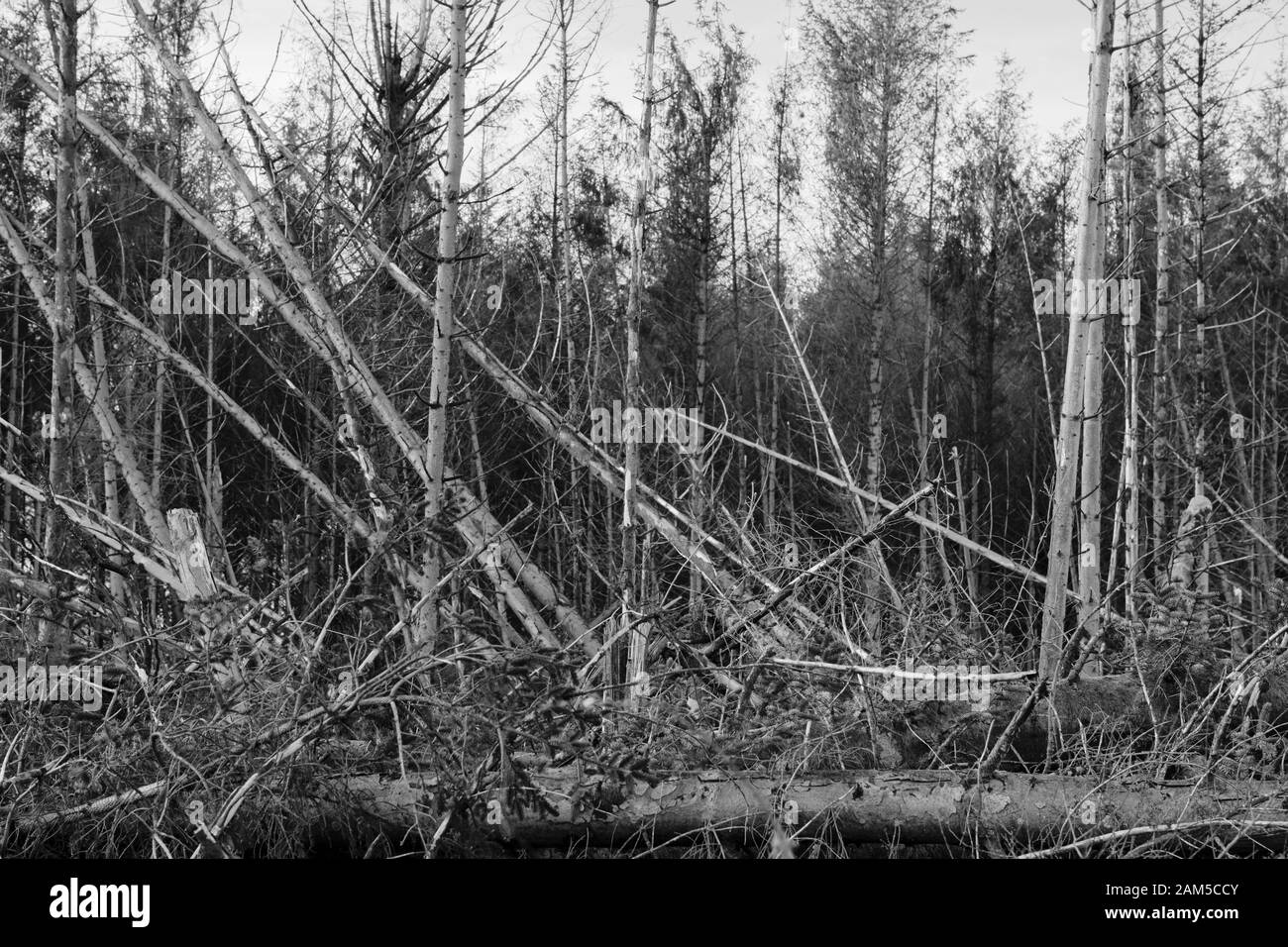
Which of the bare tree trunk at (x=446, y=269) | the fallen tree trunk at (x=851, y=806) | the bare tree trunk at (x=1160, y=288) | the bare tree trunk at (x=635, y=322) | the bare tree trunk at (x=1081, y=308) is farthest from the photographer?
the bare tree trunk at (x=1160, y=288)

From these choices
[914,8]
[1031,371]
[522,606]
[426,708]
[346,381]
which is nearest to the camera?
[426,708]

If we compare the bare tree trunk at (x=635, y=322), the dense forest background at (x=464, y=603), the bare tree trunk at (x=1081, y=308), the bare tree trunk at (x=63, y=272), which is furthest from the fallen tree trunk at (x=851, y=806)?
the bare tree trunk at (x=63, y=272)

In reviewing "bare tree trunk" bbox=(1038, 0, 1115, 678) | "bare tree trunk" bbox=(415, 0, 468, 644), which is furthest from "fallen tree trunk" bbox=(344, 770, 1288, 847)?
"bare tree trunk" bbox=(1038, 0, 1115, 678)

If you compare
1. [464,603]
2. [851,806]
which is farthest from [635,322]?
[851,806]

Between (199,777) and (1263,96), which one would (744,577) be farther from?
(1263,96)

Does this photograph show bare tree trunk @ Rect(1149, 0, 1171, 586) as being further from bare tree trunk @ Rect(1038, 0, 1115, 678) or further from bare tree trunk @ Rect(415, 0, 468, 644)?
bare tree trunk @ Rect(415, 0, 468, 644)

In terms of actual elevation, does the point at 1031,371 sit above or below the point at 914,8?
below

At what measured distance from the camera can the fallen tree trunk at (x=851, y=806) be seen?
444 centimetres

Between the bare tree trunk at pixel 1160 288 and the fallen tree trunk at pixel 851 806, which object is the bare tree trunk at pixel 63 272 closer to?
the fallen tree trunk at pixel 851 806

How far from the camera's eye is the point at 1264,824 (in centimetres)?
420

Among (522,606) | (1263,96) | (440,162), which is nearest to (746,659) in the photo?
(522,606)

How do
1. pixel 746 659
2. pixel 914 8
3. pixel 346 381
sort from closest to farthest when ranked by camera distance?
pixel 746 659
pixel 346 381
pixel 914 8
